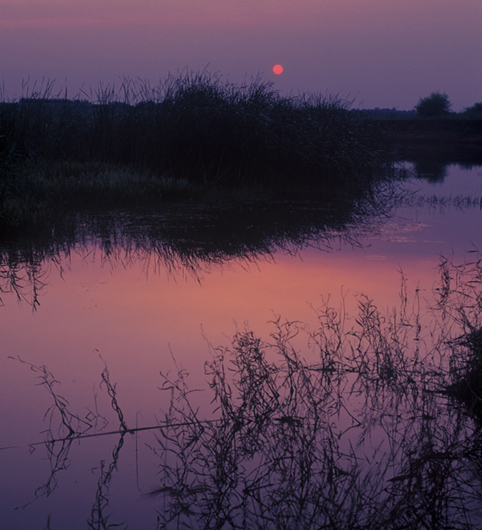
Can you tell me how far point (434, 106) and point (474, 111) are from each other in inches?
133

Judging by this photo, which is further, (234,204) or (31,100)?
(31,100)

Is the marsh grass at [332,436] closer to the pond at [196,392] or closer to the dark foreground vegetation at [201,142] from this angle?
the pond at [196,392]

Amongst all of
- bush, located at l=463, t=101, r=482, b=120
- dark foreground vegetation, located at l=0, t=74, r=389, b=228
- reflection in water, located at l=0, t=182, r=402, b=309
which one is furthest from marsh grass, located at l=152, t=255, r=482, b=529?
bush, located at l=463, t=101, r=482, b=120

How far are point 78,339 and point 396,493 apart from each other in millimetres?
3077

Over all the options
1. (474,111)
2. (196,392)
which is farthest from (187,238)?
(474,111)

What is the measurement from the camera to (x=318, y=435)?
11.9 feet

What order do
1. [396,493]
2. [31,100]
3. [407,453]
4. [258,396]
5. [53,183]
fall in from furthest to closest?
[31,100]
[53,183]
[258,396]
[407,453]
[396,493]

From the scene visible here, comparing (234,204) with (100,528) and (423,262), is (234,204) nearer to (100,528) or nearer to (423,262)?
(423,262)

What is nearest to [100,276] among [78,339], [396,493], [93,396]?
[78,339]

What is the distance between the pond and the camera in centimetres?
300

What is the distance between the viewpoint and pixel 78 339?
17.2 ft

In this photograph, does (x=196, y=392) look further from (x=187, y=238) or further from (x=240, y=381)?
(x=187, y=238)

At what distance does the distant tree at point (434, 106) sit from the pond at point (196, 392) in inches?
1813

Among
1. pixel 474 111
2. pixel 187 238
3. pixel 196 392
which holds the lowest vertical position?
pixel 196 392
